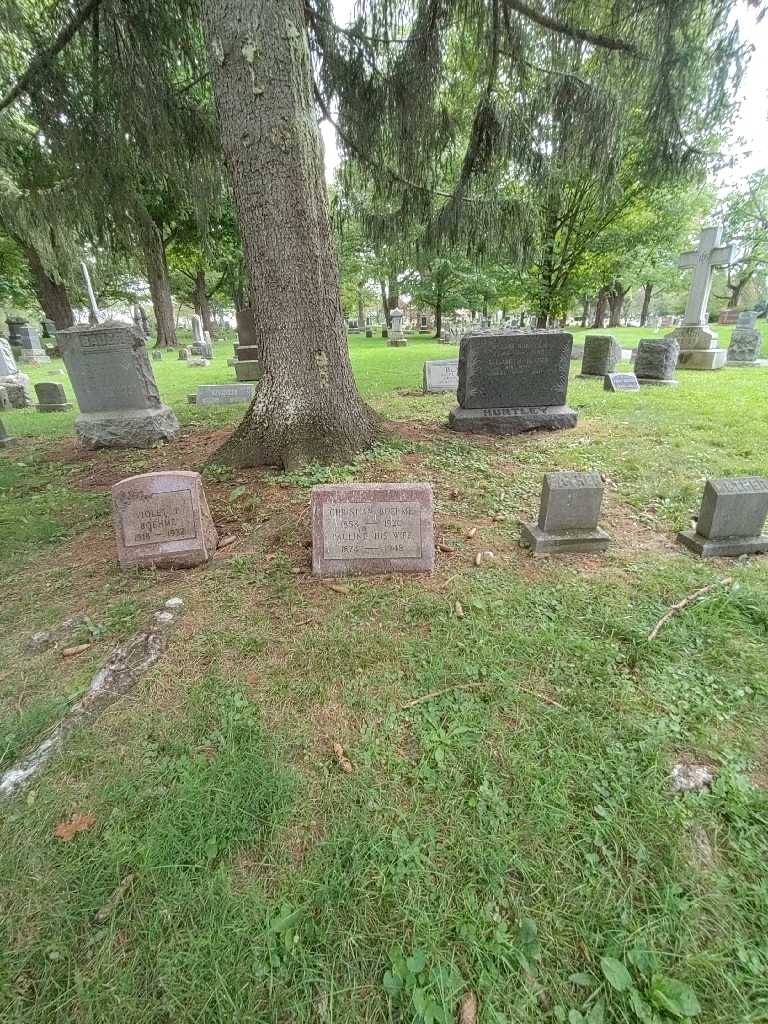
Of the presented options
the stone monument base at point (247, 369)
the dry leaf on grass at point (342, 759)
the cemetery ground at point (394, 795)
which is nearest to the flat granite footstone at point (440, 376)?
the stone monument base at point (247, 369)

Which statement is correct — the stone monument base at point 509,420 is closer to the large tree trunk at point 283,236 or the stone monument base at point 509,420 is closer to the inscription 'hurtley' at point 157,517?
the large tree trunk at point 283,236

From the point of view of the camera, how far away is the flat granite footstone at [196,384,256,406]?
8367mm

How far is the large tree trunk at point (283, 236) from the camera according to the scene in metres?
3.34

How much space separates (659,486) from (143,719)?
430 cm

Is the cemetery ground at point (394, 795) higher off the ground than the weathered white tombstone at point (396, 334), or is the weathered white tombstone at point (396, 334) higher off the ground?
the weathered white tombstone at point (396, 334)

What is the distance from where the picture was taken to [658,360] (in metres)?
9.03

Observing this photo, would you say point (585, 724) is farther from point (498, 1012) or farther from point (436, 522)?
point (436, 522)

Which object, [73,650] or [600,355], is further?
[600,355]

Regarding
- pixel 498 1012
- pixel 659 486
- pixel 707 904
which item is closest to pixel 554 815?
pixel 707 904

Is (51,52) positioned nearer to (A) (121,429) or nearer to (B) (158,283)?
(A) (121,429)

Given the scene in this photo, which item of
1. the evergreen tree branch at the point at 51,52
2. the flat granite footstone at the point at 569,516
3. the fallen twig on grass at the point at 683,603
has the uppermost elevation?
the evergreen tree branch at the point at 51,52

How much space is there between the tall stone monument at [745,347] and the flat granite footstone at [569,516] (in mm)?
12037

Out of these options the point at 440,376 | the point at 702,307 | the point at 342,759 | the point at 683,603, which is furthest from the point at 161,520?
the point at 702,307

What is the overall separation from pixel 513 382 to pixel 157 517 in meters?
4.86
